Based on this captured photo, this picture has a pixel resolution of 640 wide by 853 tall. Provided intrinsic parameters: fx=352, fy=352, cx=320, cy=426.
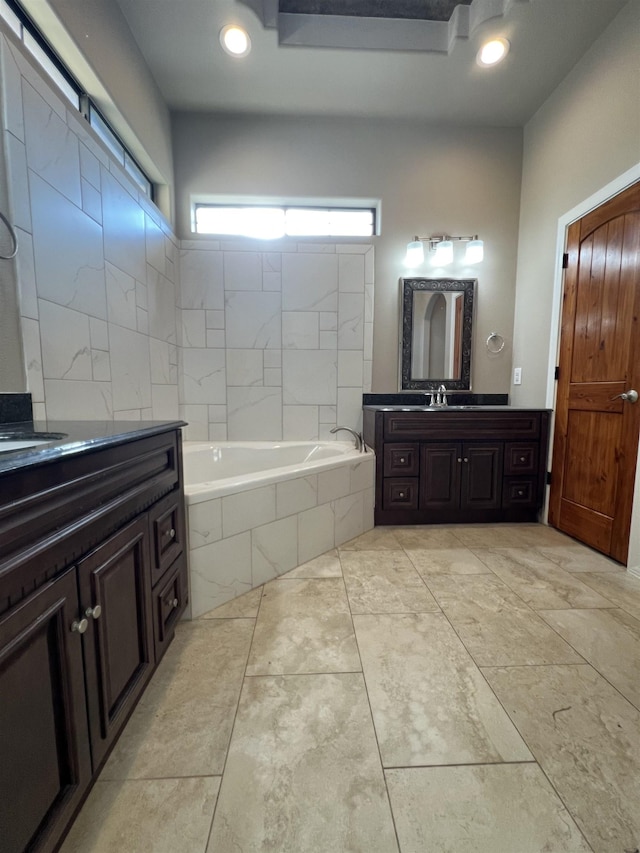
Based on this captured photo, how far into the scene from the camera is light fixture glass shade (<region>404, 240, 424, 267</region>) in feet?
9.06

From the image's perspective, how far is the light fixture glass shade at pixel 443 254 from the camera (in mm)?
2762

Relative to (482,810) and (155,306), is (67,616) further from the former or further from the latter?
(155,306)

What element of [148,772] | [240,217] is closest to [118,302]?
[240,217]

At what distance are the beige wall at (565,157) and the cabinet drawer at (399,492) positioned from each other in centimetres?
115

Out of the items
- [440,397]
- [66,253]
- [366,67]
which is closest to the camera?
[66,253]

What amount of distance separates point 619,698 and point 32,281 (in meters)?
2.42

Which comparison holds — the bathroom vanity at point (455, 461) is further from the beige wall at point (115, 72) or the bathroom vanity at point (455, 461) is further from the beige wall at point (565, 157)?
the beige wall at point (115, 72)

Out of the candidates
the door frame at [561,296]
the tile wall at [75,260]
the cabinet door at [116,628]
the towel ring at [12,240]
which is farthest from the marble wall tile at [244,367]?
the door frame at [561,296]

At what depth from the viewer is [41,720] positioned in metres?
0.62

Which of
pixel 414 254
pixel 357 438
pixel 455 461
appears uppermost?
pixel 414 254

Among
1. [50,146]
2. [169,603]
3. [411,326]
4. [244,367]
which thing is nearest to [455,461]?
[411,326]

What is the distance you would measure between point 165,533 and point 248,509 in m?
0.53

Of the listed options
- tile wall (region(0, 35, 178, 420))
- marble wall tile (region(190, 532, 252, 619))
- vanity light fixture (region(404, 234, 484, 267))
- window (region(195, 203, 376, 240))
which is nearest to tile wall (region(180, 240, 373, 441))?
window (region(195, 203, 376, 240))

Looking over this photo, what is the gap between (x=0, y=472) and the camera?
51 centimetres
